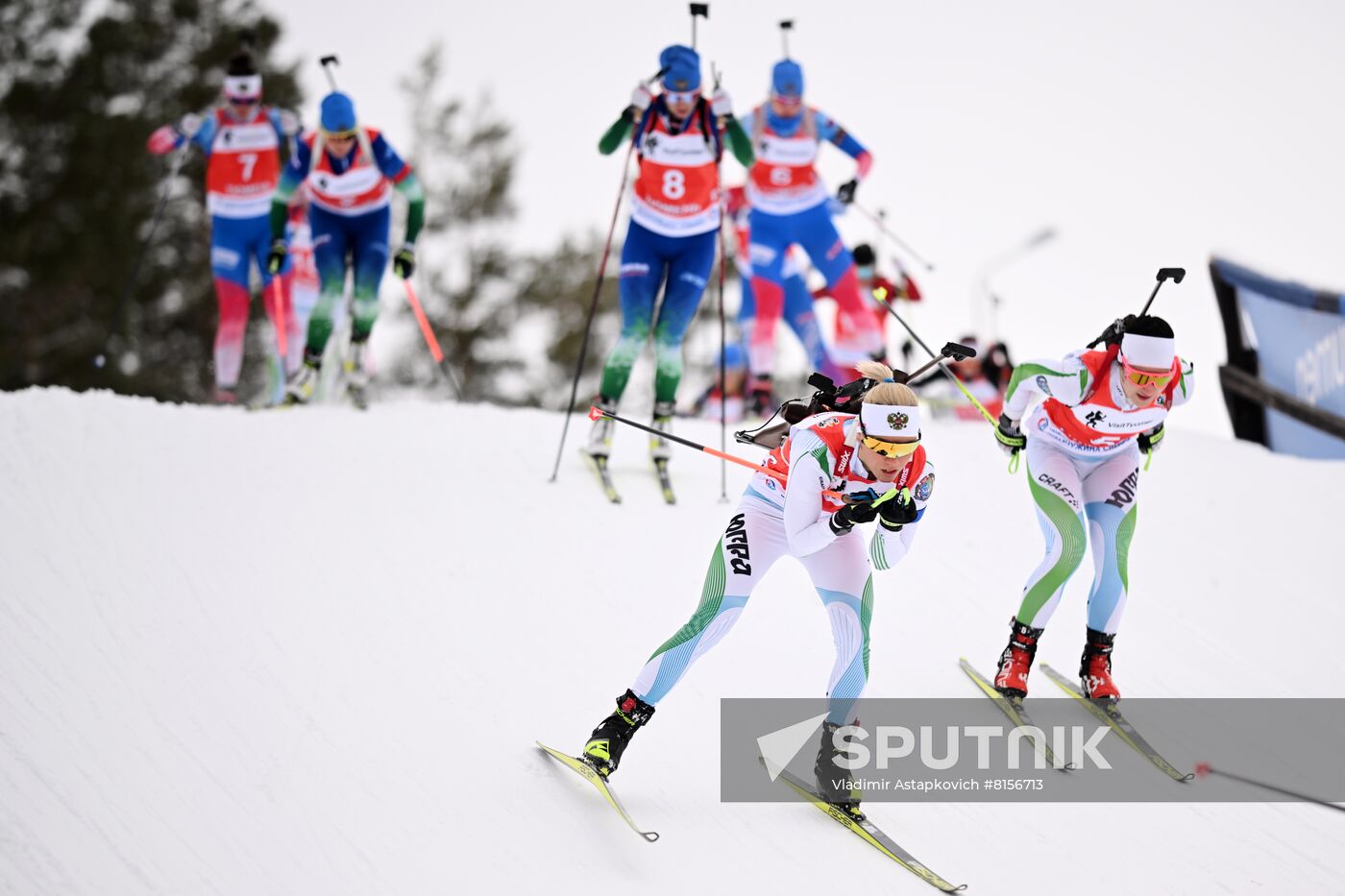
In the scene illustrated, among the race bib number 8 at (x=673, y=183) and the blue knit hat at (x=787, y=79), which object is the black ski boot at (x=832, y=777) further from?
the blue knit hat at (x=787, y=79)

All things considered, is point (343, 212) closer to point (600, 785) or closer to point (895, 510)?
point (600, 785)

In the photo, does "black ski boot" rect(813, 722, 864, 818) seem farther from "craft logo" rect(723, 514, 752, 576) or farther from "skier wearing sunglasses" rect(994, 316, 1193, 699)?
"skier wearing sunglasses" rect(994, 316, 1193, 699)

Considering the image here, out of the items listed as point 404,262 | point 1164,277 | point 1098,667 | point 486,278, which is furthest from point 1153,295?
point 486,278

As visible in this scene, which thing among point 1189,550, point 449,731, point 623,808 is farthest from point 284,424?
point 1189,550

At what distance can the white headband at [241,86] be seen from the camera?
10.6 metres

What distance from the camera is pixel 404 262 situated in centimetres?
1003

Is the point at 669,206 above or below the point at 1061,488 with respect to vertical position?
above

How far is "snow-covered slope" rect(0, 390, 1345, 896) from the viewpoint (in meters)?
4.97

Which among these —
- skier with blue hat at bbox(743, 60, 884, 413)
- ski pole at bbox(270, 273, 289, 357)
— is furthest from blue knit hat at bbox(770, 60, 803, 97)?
ski pole at bbox(270, 273, 289, 357)

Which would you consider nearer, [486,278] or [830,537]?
[830,537]

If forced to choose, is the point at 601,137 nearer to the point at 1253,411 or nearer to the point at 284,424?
the point at 284,424

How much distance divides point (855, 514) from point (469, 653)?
7.47 ft

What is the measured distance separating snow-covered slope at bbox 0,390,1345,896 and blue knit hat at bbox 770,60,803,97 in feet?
8.77

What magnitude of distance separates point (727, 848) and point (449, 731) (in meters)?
1.31
